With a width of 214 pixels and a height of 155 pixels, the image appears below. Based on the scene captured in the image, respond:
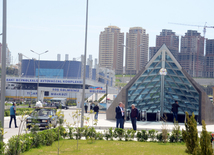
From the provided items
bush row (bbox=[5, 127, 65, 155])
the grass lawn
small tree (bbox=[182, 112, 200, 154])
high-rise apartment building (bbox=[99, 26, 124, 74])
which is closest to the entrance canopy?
the grass lawn

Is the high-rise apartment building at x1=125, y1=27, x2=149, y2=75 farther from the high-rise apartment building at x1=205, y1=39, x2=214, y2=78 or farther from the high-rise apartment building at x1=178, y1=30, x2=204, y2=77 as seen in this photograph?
the high-rise apartment building at x1=205, y1=39, x2=214, y2=78

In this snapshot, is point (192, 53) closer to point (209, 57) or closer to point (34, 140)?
point (209, 57)

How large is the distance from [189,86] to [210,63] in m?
129

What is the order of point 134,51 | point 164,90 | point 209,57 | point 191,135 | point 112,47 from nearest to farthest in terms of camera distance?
point 191,135 < point 164,90 < point 209,57 < point 134,51 < point 112,47

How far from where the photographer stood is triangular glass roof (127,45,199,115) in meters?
24.2

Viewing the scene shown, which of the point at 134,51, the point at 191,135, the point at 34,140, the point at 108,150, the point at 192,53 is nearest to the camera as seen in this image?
the point at 191,135

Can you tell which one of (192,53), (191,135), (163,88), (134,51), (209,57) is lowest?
(191,135)

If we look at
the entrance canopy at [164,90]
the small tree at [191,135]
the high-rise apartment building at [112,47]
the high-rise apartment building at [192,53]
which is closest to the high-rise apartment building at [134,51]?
the high-rise apartment building at [112,47]

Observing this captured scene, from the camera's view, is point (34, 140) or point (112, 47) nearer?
point (34, 140)

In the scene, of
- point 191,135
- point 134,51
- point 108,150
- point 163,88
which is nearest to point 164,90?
point 163,88

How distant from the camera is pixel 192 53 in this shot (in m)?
141

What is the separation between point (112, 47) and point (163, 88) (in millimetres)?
137054

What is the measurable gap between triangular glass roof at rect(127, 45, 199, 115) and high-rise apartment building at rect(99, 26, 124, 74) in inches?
5185

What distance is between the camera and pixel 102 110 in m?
48.9
